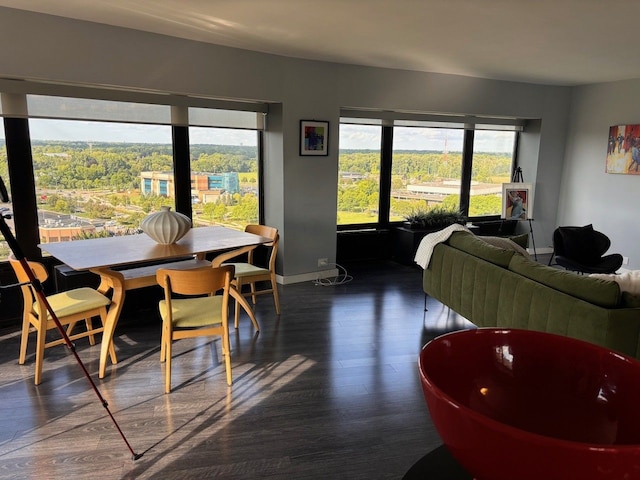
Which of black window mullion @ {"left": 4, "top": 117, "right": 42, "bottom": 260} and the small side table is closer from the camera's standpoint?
the small side table

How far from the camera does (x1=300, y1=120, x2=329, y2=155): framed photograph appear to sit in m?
5.18

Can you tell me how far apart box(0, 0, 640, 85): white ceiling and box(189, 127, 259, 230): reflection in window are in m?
1.01

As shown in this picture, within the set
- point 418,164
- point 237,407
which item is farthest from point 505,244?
point 418,164

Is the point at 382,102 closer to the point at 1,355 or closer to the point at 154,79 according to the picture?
the point at 154,79

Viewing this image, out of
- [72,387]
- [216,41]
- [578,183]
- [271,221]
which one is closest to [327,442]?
[72,387]

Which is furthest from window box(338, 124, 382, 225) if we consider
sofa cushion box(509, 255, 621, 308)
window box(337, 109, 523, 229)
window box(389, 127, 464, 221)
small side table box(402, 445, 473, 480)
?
small side table box(402, 445, 473, 480)

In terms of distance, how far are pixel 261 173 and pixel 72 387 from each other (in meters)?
3.14

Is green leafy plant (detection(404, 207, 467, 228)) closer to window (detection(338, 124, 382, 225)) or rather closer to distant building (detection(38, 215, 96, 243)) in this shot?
window (detection(338, 124, 382, 225))

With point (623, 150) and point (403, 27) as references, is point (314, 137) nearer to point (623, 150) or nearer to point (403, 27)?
point (403, 27)

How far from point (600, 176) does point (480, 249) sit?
3.77 m

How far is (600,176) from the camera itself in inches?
250

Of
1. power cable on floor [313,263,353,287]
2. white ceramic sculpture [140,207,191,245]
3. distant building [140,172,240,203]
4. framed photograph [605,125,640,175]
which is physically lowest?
power cable on floor [313,263,353,287]

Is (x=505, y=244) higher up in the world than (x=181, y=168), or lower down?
lower down

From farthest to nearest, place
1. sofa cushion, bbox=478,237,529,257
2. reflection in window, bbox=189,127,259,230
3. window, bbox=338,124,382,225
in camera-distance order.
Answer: window, bbox=338,124,382,225
reflection in window, bbox=189,127,259,230
sofa cushion, bbox=478,237,529,257
